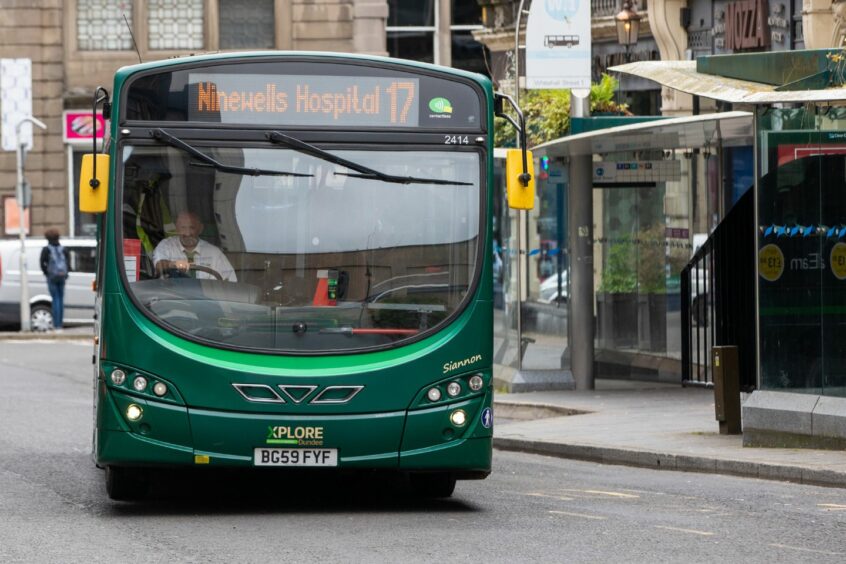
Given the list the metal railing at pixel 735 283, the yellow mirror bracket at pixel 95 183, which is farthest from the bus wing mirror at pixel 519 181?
the metal railing at pixel 735 283

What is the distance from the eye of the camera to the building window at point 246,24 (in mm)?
40344

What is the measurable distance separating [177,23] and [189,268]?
101 feet

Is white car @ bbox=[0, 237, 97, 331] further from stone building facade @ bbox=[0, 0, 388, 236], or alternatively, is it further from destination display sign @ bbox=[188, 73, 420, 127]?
destination display sign @ bbox=[188, 73, 420, 127]

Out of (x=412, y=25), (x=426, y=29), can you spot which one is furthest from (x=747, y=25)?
(x=412, y=25)

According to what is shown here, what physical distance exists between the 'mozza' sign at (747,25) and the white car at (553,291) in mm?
5341

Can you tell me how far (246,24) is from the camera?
133 feet

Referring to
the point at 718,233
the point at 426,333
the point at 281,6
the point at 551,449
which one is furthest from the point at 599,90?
the point at 281,6

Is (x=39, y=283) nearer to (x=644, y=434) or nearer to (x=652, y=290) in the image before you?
(x=652, y=290)

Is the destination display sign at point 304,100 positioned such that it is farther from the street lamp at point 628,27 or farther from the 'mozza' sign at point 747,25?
the street lamp at point 628,27

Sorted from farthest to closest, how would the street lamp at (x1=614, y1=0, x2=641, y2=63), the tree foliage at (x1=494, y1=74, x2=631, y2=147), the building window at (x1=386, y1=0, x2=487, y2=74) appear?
the building window at (x1=386, y1=0, x2=487, y2=74) → the street lamp at (x1=614, y1=0, x2=641, y2=63) → the tree foliage at (x1=494, y1=74, x2=631, y2=147)

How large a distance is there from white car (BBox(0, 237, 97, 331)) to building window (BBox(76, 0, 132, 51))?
8.74 m

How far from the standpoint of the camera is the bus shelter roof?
15273 millimetres

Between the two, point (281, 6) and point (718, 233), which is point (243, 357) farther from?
point (281, 6)

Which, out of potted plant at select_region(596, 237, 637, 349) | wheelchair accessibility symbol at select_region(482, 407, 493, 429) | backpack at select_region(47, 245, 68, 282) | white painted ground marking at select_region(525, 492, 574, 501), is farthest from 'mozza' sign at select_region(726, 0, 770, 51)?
wheelchair accessibility symbol at select_region(482, 407, 493, 429)
